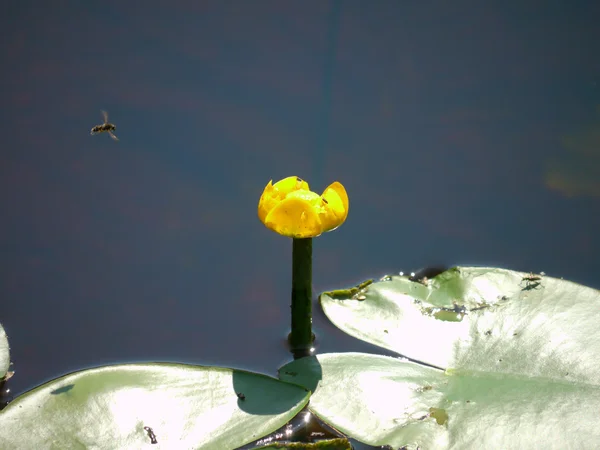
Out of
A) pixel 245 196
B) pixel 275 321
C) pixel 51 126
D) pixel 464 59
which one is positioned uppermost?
pixel 464 59

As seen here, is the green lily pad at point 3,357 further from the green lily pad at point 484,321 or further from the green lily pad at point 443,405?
the green lily pad at point 484,321

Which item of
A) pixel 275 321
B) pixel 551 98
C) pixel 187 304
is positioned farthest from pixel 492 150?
pixel 187 304

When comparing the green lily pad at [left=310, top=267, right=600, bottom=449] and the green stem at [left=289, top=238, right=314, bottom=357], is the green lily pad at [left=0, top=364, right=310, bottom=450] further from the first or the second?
the green stem at [left=289, top=238, right=314, bottom=357]

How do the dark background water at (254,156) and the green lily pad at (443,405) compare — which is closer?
the green lily pad at (443,405)

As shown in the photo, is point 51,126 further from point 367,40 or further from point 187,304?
point 367,40

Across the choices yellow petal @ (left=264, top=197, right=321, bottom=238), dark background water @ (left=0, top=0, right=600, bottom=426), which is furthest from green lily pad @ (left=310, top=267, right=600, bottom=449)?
yellow petal @ (left=264, top=197, right=321, bottom=238)

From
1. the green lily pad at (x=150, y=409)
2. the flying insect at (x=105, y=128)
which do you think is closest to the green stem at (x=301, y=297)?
the green lily pad at (x=150, y=409)
